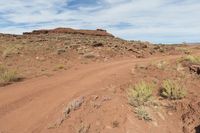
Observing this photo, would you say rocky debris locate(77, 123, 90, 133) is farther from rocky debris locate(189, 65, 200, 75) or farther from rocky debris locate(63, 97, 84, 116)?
rocky debris locate(189, 65, 200, 75)

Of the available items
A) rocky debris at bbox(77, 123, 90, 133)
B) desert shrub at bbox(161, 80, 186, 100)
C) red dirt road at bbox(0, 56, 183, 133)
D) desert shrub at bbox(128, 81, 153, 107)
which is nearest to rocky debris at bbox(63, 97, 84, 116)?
red dirt road at bbox(0, 56, 183, 133)

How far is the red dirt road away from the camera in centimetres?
1039

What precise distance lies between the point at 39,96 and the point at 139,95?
3567 millimetres

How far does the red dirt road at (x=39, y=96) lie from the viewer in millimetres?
10389

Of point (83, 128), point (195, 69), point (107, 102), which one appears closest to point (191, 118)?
point (107, 102)

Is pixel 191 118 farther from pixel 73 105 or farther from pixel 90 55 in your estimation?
pixel 90 55

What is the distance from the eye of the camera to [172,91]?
39.6 ft

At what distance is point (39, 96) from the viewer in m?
12.9

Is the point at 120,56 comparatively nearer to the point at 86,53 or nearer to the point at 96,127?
the point at 86,53

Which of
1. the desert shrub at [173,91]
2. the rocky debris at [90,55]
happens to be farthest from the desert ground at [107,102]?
the rocky debris at [90,55]

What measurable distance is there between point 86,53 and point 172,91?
1696 centimetres

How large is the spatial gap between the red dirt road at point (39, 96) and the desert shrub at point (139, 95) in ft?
5.05

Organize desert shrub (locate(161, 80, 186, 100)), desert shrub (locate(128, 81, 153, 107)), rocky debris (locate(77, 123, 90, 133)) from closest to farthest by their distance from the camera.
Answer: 1. rocky debris (locate(77, 123, 90, 133))
2. desert shrub (locate(128, 81, 153, 107))
3. desert shrub (locate(161, 80, 186, 100))

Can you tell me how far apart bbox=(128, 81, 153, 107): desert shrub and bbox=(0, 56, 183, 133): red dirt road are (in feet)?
5.05
